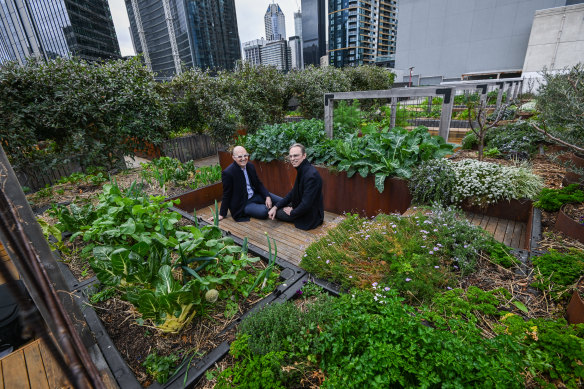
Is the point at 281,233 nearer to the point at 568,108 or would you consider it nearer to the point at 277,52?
the point at 568,108

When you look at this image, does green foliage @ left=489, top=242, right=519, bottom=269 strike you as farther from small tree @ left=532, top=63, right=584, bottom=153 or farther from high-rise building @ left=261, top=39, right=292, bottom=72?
high-rise building @ left=261, top=39, right=292, bottom=72

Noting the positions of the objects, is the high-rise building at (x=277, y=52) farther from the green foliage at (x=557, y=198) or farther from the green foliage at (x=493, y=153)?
the green foliage at (x=557, y=198)

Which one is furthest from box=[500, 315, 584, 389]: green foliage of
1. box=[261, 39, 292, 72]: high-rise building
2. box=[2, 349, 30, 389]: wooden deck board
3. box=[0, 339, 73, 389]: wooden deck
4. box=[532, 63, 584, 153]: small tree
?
box=[261, 39, 292, 72]: high-rise building

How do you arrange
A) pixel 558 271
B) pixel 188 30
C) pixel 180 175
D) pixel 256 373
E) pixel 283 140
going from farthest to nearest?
pixel 188 30 < pixel 283 140 < pixel 180 175 < pixel 558 271 < pixel 256 373

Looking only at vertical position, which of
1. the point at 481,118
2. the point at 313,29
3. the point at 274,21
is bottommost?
the point at 481,118

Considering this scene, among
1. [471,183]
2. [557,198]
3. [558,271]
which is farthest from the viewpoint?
[471,183]

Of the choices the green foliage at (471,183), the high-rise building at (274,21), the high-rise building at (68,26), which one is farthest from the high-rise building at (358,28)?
the high-rise building at (274,21)

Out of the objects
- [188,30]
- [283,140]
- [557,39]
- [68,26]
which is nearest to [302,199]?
[283,140]

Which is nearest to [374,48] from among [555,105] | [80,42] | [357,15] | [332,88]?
[357,15]

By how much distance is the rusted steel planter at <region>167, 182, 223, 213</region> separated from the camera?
4646 millimetres

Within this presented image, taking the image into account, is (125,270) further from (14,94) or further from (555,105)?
(555,105)

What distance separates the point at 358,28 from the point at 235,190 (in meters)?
110

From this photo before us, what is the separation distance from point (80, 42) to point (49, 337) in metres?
77.4

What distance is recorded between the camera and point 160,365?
146cm
